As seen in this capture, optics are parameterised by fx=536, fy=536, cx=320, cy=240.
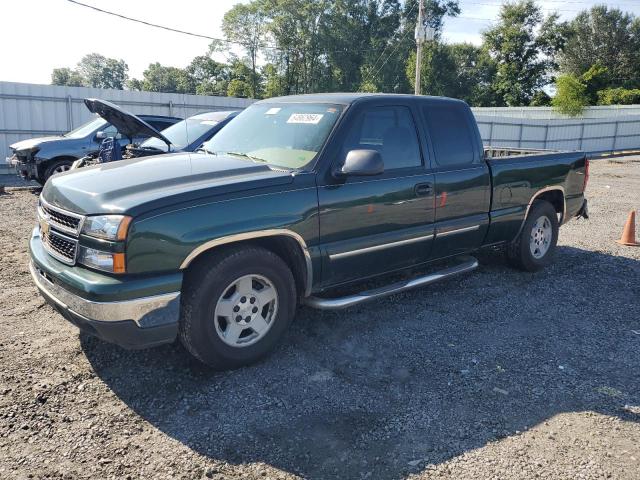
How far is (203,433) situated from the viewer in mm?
3127

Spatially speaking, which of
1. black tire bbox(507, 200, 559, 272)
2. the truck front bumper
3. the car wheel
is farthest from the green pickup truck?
the car wheel

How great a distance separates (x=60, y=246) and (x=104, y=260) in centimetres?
62

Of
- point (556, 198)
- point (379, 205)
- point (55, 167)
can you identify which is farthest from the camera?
point (55, 167)

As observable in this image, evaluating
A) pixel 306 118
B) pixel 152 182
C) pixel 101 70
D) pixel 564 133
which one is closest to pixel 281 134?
pixel 306 118

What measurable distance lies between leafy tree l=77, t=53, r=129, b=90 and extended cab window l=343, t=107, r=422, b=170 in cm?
13026

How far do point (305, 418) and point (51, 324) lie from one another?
A: 99.5 inches

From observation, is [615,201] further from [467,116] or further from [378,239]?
[378,239]

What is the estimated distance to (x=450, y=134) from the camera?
205 inches

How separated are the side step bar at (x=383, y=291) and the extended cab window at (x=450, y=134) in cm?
104

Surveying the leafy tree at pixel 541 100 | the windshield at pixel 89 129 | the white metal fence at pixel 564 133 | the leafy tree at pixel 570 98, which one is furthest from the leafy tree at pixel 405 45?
the windshield at pixel 89 129

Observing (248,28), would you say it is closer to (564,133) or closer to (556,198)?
(564,133)

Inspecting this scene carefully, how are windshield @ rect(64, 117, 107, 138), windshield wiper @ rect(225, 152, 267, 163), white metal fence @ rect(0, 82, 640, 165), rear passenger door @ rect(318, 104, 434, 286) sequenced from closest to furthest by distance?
rear passenger door @ rect(318, 104, 434, 286) < windshield wiper @ rect(225, 152, 267, 163) < windshield @ rect(64, 117, 107, 138) < white metal fence @ rect(0, 82, 640, 165)

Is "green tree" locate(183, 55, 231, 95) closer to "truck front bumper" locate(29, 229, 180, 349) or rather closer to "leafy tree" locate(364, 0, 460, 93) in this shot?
"leafy tree" locate(364, 0, 460, 93)

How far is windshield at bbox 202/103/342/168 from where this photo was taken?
14.0 ft
